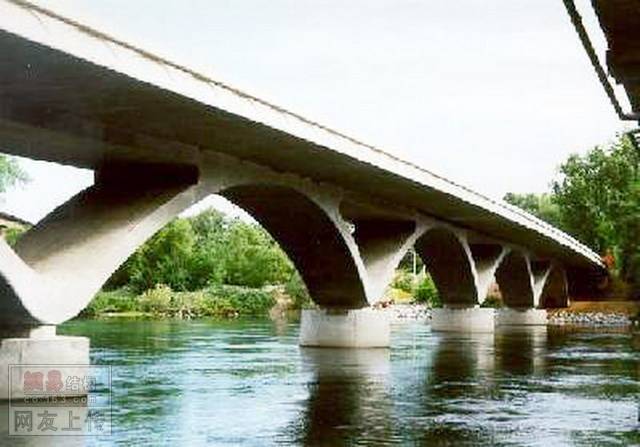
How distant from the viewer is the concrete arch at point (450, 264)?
54959 millimetres

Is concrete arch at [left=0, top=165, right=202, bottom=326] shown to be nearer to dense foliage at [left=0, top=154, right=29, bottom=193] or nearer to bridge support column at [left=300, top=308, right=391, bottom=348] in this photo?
bridge support column at [left=300, top=308, right=391, bottom=348]

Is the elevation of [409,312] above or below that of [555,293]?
below

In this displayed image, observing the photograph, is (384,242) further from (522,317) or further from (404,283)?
(404,283)

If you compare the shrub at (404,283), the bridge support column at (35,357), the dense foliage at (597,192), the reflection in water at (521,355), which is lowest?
the reflection in water at (521,355)

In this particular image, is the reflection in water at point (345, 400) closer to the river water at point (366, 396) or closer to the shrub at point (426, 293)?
the river water at point (366, 396)

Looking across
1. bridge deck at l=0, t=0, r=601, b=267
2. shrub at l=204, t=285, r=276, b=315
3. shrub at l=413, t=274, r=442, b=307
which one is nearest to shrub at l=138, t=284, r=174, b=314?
shrub at l=204, t=285, r=276, b=315

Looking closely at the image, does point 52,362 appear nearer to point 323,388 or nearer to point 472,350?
point 323,388

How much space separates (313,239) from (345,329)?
14.5 feet

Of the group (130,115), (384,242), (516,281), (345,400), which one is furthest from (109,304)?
(345,400)

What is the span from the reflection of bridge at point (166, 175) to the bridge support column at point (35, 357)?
0.57 ft

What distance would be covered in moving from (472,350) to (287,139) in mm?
20113

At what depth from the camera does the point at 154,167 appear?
26203 millimetres

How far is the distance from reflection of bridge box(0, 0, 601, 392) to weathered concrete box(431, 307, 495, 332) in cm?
1608

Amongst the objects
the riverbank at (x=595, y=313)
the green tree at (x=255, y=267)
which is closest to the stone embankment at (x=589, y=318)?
the riverbank at (x=595, y=313)
